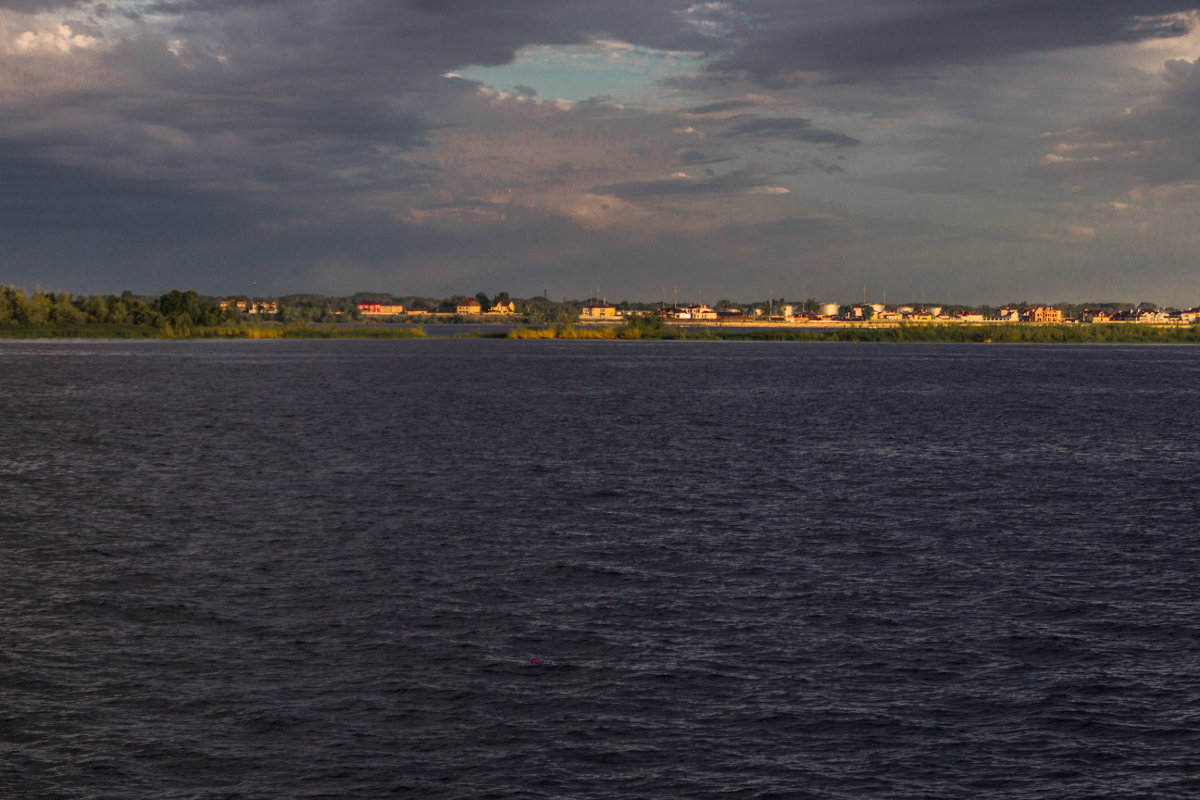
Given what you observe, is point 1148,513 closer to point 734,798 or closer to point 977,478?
point 977,478

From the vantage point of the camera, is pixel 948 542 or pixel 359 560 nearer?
pixel 359 560

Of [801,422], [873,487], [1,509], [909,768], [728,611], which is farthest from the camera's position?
[801,422]

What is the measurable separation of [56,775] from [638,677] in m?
11.3

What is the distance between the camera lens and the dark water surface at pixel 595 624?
61.3 feet

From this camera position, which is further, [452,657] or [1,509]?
[1,509]

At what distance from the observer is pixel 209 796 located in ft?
56.4

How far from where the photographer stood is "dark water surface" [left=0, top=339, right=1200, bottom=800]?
1867 cm

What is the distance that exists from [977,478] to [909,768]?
4060cm

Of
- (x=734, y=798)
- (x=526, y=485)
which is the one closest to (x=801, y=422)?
(x=526, y=485)

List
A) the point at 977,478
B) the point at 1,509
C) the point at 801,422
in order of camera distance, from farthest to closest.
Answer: the point at 801,422 < the point at 977,478 < the point at 1,509

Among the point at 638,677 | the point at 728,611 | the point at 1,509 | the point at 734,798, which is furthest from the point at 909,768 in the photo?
the point at 1,509

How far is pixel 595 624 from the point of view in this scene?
89.7 feet

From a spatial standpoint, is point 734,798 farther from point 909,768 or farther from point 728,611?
point 728,611

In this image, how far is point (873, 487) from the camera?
52.5 m
